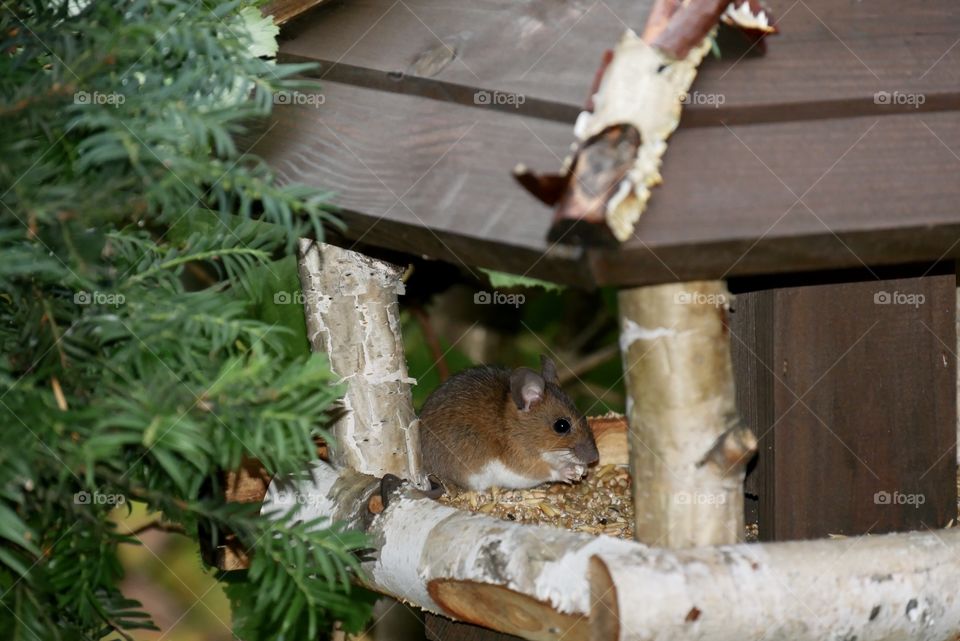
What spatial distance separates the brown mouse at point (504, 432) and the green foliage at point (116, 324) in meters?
1.33

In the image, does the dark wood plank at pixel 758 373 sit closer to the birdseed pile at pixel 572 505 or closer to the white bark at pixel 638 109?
the birdseed pile at pixel 572 505

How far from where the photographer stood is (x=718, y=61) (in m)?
2.08

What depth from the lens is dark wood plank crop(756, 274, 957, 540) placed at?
2.54 metres

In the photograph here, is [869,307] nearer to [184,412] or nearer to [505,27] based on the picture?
[505,27]

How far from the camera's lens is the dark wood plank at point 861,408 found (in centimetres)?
254

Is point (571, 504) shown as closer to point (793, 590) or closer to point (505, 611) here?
point (505, 611)

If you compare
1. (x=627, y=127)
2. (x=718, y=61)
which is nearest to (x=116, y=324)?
(x=627, y=127)

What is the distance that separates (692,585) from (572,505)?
3.53 ft

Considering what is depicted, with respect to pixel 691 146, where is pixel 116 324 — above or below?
below

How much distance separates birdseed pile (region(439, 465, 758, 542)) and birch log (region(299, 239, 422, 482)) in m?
0.21

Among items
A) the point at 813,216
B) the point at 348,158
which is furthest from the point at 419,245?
the point at 813,216

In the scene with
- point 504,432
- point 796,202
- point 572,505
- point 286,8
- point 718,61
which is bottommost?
point 572,505

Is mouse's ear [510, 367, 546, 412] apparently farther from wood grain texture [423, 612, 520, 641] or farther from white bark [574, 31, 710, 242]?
white bark [574, 31, 710, 242]

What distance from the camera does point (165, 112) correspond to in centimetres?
195
